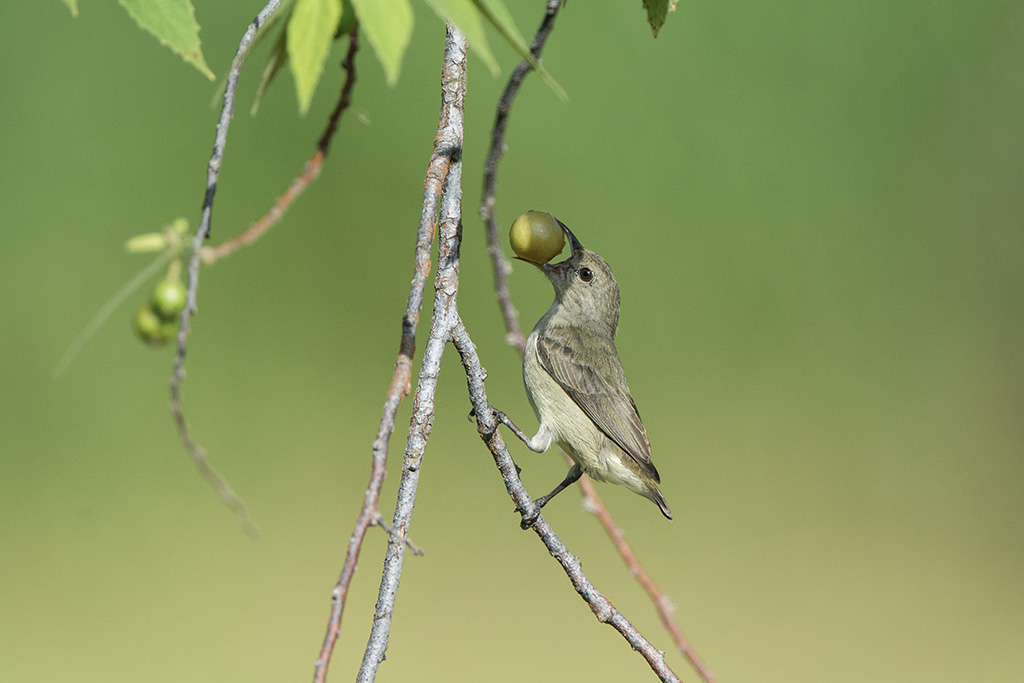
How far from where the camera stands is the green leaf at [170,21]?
814 millimetres

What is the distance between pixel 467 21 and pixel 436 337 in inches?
15.8

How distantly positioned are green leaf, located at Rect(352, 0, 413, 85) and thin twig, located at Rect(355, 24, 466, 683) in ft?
1.19

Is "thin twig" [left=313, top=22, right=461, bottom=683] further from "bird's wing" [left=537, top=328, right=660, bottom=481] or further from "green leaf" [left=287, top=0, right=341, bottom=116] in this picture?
"bird's wing" [left=537, top=328, right=660, bottom=481]

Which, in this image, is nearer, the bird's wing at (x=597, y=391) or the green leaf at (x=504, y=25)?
the green leaf at (x=504, y=25)

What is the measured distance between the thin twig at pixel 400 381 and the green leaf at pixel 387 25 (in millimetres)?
347

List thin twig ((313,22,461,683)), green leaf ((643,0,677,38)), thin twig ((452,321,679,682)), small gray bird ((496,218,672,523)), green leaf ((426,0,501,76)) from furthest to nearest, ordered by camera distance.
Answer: small gray bird ((496,218,672,523))
green leaf ((643,0,677,38))
thin twig ((452,321,679,682))
thin twig ((313,22,461,683))
green leaf ((426,0,501,76))

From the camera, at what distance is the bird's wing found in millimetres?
1855

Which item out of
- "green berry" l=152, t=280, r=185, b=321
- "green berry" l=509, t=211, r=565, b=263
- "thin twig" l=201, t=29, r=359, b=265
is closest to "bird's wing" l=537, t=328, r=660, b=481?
"green berry" l=509, t=211, r=565, b=263

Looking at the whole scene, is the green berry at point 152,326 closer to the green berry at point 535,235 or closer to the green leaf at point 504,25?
the green berry at point 535,235

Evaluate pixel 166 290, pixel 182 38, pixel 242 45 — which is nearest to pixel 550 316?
pixel 166 290

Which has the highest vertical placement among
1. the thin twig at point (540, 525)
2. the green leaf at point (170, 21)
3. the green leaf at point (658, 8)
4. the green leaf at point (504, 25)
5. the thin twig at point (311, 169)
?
the green leaf at point (658, 8)

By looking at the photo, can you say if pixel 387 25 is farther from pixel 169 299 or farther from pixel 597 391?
pixel 597 391

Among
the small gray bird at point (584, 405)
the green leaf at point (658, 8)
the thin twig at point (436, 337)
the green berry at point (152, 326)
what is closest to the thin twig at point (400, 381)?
the thin twig at point (436, 337)

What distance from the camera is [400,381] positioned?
2.89ft
